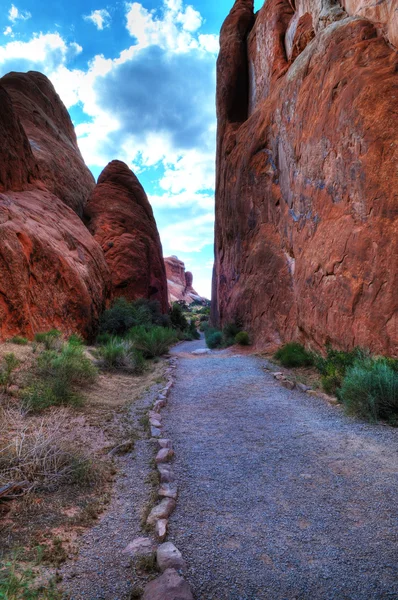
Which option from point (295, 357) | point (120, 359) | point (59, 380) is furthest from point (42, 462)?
point (295, 357)

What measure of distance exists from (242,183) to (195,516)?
56.6 feet

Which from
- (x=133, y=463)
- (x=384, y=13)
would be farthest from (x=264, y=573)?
(x=384, y=13)

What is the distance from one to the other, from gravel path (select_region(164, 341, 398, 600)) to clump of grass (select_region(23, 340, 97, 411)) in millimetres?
1893

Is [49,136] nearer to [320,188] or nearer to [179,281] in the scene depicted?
[320,188]

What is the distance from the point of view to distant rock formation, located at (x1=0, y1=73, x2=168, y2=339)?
10547 millimetres

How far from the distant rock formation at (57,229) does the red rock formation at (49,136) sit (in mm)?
86

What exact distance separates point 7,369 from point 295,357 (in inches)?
286

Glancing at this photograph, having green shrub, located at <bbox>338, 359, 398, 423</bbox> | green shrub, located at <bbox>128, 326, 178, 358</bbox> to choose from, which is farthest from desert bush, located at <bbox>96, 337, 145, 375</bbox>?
green shrub, located at <bbox>338, 359, 398, 423</bbox>

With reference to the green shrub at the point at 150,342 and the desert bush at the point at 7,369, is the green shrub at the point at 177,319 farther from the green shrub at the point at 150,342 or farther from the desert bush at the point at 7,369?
the desert bush at the point at 7,369

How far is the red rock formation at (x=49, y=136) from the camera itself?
22.0 meters

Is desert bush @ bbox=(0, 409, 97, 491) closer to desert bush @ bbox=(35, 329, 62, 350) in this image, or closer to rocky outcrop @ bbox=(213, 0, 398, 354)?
desert bush @ bbox=(35, 329, 62, 350)

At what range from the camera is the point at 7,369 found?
5895mm

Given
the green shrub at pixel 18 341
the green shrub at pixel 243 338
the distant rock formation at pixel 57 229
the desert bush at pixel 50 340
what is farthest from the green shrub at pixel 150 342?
the green shrub at pixel 18 341

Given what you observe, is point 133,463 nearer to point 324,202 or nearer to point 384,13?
point 324,202
